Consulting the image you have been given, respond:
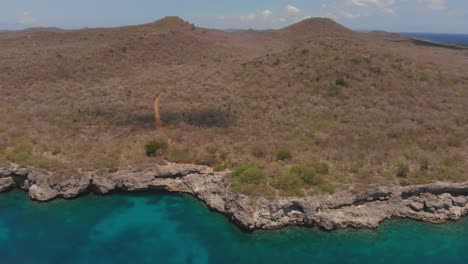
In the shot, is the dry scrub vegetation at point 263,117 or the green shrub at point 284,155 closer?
the dry scrub vegetation at point 263,117

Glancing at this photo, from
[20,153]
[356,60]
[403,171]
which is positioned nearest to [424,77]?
[356,60]

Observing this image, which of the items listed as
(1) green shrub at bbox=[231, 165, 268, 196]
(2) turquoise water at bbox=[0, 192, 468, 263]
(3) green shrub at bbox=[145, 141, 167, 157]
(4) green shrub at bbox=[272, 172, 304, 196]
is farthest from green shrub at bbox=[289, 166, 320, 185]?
(3) green shrub at bbox=[145, 141, 167, 157]

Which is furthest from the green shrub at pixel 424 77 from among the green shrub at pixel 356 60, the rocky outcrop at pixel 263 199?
the rocky outcrop at pixel 263 199

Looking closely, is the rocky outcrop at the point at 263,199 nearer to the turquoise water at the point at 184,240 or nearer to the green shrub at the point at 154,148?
the turquoise water at the point at 184,240

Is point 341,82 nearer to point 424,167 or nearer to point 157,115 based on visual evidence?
point 424,167

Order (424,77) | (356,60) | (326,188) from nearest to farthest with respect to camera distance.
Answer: (326,188) → (424,77) → (356,60)

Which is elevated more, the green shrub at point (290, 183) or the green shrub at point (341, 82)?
the green shrub at point (341, 82)

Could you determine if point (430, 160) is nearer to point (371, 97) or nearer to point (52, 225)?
point (371, 97)

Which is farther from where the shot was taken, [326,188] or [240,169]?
[240,169]
